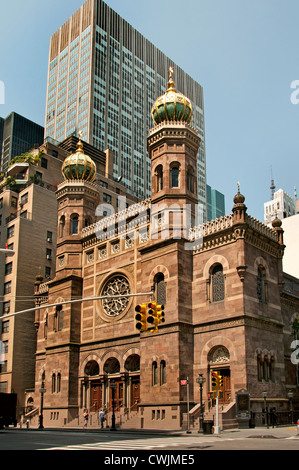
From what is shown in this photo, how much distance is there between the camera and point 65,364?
4691cm

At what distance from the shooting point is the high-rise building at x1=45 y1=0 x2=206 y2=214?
12275 cm

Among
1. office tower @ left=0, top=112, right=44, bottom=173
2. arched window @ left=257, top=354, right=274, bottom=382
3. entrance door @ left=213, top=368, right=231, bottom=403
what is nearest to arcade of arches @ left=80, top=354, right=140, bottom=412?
entrance door @ left=213, top=368, right=231, bottom=403

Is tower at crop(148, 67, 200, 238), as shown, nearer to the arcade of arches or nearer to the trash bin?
the arcade of arches

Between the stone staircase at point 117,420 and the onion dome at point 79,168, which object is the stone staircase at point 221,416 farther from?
the onion dome at point 79,168

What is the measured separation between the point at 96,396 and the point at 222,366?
14.0 m

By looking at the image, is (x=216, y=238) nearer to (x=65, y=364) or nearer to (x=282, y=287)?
(x=282, y=287)

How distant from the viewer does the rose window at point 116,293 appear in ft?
147

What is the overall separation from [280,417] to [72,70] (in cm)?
11356

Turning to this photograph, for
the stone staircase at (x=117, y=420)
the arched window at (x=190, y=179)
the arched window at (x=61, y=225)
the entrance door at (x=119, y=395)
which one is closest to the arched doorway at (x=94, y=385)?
the stone staircase at (x=117, y=420)

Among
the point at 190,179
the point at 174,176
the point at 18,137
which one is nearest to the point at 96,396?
the point at 174,176

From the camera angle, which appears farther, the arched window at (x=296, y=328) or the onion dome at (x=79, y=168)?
the onion dome at (x=79, y=168)

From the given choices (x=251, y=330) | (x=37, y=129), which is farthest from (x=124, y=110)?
(x=251, y=330)

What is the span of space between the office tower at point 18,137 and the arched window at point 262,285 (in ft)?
371

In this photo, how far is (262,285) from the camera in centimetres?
3894
